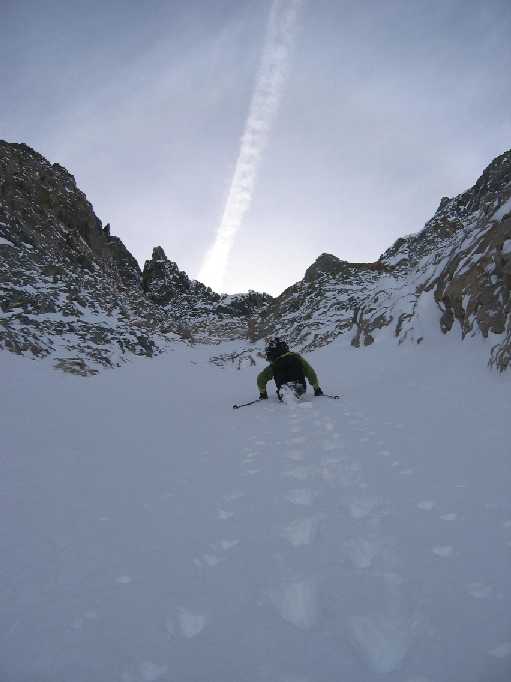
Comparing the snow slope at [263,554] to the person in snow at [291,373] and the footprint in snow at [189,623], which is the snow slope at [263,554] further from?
the person in snow at [291,373]

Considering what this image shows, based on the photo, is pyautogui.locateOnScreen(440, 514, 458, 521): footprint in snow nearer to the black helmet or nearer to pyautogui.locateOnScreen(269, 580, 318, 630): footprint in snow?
pyautogui.locateOnScreen(269, 580, 318, 630): footprint in snow

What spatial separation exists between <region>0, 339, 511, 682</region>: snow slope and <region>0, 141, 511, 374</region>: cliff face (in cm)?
433

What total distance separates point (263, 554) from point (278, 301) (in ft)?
196

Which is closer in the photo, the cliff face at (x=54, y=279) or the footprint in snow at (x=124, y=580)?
the footprint in snow at (x=124, y=580)

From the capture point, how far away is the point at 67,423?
602cm

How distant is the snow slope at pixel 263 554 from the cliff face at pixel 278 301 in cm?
433

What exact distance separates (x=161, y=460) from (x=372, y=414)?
3.55m

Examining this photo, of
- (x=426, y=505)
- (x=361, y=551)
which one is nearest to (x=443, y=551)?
(x=361, y=551)

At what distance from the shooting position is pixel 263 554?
2439mm

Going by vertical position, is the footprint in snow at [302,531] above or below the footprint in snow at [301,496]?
below

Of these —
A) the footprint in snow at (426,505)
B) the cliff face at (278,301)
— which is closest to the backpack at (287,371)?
the cliff face at (278,301)

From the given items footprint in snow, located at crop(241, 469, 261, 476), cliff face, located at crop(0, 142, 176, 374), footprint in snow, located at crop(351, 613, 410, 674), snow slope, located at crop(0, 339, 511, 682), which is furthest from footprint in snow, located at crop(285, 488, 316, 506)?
cliff face, located at crop(0, 142, 176, 374)

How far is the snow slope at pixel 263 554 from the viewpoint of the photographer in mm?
1636

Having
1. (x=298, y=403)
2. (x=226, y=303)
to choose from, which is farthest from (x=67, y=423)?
(x=226, y=303)
